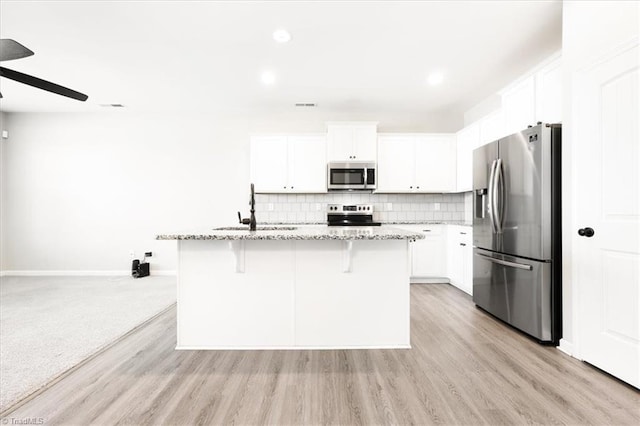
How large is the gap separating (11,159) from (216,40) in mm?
4861

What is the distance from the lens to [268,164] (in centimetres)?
481

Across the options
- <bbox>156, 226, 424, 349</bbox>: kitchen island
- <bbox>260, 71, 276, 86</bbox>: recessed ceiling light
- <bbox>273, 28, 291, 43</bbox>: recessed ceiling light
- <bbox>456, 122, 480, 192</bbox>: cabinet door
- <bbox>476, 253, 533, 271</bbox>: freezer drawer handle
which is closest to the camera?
<bbox>156, 226, 424, 349</bbox>: kitchen island

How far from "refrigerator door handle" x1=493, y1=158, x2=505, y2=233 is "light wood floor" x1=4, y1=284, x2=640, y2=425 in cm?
104

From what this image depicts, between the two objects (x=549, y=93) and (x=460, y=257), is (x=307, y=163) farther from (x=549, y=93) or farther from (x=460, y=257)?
(x=549, y=93)

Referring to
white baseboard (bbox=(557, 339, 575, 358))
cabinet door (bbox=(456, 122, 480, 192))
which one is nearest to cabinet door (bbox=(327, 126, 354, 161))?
cabinet door (bbox=(456, 122, 480, 192))

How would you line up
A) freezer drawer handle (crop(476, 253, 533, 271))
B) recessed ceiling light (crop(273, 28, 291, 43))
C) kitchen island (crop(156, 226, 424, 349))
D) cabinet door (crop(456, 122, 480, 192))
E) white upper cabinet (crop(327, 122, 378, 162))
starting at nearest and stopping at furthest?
kitchen island (crop(156, 226, 424, 349)) < freezer drawer handle (crop(476, 253, 533, 271)) < recessed ceiling light (crop(273, 28, 291, 43)) < cabinet door (crop(456, 122, 480, 192)) < white upper cabinet (crop(327, 122, 378, 162))

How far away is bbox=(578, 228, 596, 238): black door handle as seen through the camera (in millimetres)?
2049

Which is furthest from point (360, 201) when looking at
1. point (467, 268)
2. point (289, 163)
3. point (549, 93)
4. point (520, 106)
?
point (549, 93)

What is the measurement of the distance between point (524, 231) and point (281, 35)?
2.71 m

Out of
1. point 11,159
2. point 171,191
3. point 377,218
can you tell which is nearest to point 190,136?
point 171,191

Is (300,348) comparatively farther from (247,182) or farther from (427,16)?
(247,182)

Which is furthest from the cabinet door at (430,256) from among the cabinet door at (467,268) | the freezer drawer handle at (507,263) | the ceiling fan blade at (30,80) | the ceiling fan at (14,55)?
the ceiling fan at (14,55)

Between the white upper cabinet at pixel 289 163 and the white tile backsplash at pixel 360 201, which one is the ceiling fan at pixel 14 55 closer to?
the white upper cabinet at pixel 289 163

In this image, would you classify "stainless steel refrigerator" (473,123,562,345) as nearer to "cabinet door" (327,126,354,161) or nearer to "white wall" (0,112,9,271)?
"cabinet door" (327,126,354,161)
